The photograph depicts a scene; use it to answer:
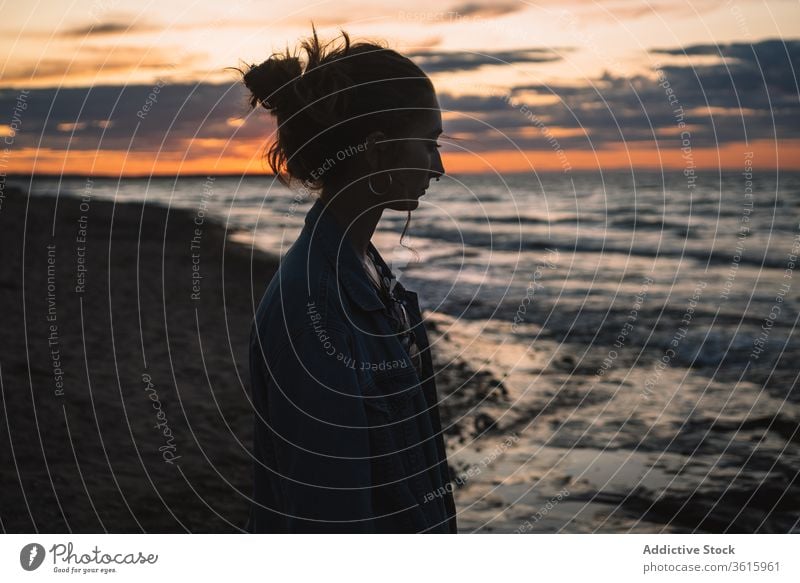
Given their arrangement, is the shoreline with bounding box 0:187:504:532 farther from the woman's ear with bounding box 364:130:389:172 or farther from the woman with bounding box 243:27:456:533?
the woman's ear with bounding box 364:130:389:172

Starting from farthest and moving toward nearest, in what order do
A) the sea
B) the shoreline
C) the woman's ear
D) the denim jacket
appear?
the sea, the shoreline, the woman's ear, the denim jacket

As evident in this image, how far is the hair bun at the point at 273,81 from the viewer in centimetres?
218

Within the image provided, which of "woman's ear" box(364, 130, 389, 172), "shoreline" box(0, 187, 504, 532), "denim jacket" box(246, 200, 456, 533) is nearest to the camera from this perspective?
"denim jacket" box(246, 200, 456, 533)

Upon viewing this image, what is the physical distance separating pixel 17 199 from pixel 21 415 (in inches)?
1133

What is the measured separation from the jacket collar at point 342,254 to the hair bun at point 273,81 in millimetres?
269

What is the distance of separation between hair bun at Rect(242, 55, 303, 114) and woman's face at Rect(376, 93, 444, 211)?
311 mm

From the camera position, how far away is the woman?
192cm
